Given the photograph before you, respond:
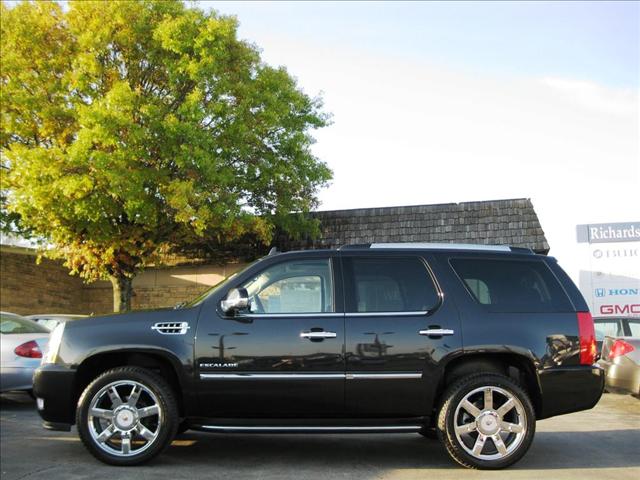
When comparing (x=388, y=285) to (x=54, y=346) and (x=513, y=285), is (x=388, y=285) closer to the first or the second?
(x=513, y=285)

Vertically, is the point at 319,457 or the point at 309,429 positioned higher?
the point at 309,429

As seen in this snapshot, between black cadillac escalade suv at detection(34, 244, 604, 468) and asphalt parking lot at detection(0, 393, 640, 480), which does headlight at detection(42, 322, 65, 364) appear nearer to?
black cadillac escalade suv at detection(34, 244, 604, 468)

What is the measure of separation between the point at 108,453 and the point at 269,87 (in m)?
16.5

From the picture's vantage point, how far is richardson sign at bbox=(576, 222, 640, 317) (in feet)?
59.9

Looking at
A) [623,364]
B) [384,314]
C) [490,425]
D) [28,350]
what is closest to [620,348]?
[623,364]

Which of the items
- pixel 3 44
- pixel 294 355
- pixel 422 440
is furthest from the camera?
pixel 3 44

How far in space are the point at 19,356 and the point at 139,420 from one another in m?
4.40

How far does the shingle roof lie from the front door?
15390 millimetres

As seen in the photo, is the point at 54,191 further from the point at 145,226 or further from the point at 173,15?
the point at 173,15

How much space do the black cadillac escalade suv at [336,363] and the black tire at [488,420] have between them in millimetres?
12

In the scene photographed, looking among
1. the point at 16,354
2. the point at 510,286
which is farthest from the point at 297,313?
the point at 16,354

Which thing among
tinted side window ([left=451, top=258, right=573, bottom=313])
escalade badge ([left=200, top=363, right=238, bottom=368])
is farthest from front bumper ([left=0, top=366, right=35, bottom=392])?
tinted side window ([left=451, top=258, right=573, bottom=313])

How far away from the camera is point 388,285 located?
20.7 ft

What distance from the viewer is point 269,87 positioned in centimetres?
2127
